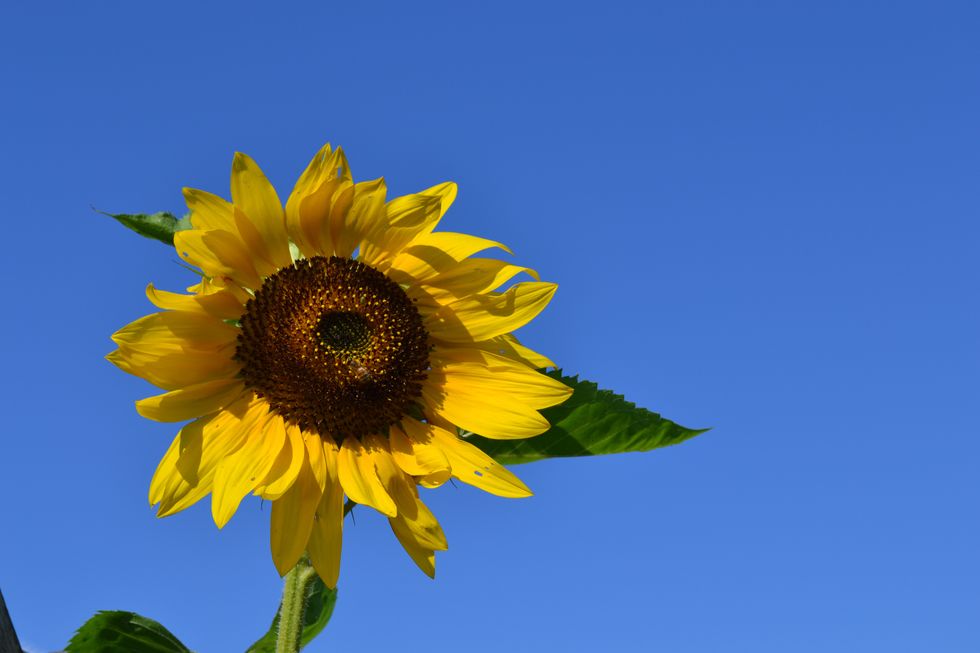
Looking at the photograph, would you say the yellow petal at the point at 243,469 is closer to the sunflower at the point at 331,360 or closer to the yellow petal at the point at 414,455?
the sunflower at the point at 331,360

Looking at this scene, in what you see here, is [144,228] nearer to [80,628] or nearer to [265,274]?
[265,274]

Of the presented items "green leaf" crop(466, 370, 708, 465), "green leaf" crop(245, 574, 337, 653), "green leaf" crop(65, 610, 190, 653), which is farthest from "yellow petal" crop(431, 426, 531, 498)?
"green leaf" crop(65, 610, 190, 653)

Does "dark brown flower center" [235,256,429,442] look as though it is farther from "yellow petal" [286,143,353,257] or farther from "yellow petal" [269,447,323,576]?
Answer: "yellow petal" [269,447,323,576]

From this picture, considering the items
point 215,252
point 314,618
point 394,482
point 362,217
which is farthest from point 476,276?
point 314,618

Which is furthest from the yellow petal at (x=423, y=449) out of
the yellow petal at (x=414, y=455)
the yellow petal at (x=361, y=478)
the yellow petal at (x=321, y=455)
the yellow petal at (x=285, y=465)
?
the yellow petal at (x=285, y=465)

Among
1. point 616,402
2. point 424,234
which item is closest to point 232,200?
point 424,234
